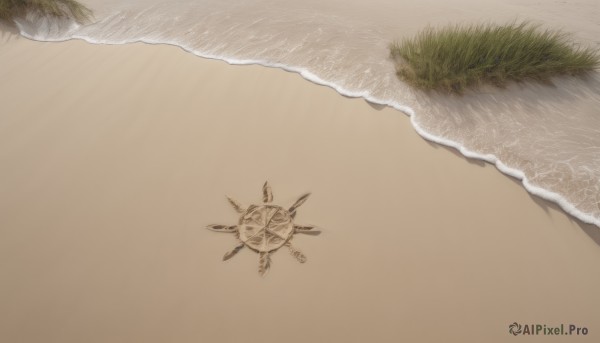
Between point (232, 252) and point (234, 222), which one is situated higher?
point (234, 222)

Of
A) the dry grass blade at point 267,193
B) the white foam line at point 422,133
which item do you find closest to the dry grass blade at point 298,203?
the dry grass blade at point 267,193

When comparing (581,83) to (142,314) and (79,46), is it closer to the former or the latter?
(142,314)

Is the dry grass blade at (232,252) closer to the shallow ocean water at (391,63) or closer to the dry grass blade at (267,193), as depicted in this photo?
the dry grass blade at (267,193)

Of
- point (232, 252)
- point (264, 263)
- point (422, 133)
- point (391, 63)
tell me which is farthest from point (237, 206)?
point (391, 63)

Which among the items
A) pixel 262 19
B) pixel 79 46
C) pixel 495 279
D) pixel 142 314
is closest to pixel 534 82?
pixel 495 279

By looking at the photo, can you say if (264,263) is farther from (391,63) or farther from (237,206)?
(391,63)

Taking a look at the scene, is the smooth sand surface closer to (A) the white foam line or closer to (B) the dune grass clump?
(A) the white foam line
